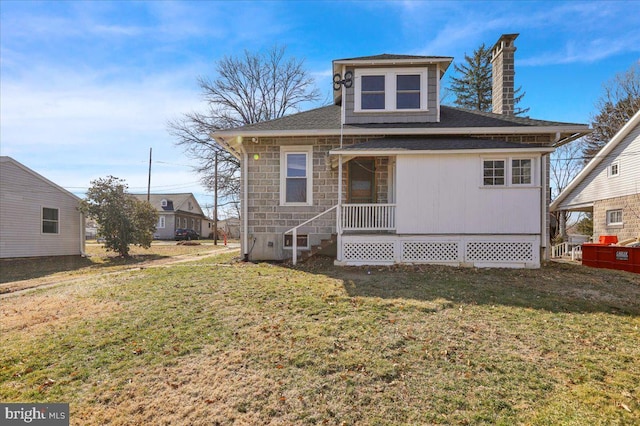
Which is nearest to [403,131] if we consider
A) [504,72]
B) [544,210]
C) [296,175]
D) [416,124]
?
[416,124]

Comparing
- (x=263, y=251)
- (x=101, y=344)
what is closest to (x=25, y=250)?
(x=263, y=251)

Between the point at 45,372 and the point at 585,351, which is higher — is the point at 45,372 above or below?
below

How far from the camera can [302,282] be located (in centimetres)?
724

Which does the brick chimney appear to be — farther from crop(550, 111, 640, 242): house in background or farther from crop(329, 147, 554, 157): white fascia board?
crop(550, 111, 640, 242): house in background

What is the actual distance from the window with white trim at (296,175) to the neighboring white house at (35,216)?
1258cm

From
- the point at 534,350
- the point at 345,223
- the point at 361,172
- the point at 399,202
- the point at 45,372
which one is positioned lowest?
the point at 45,372

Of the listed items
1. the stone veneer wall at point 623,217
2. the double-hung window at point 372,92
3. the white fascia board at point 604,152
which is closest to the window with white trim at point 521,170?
the double-hung window at point 372,92

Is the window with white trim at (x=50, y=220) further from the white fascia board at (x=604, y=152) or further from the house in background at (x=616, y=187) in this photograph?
the white fascia board at (x=604, y=152)

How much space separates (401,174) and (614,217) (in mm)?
14770

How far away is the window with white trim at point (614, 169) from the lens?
53.2 ft

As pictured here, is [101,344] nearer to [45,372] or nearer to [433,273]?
[45,372]

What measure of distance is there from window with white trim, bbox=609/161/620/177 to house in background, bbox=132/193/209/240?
3428 centimetres

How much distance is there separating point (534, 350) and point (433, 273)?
4016 millimetres

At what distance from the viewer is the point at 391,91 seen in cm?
1073
